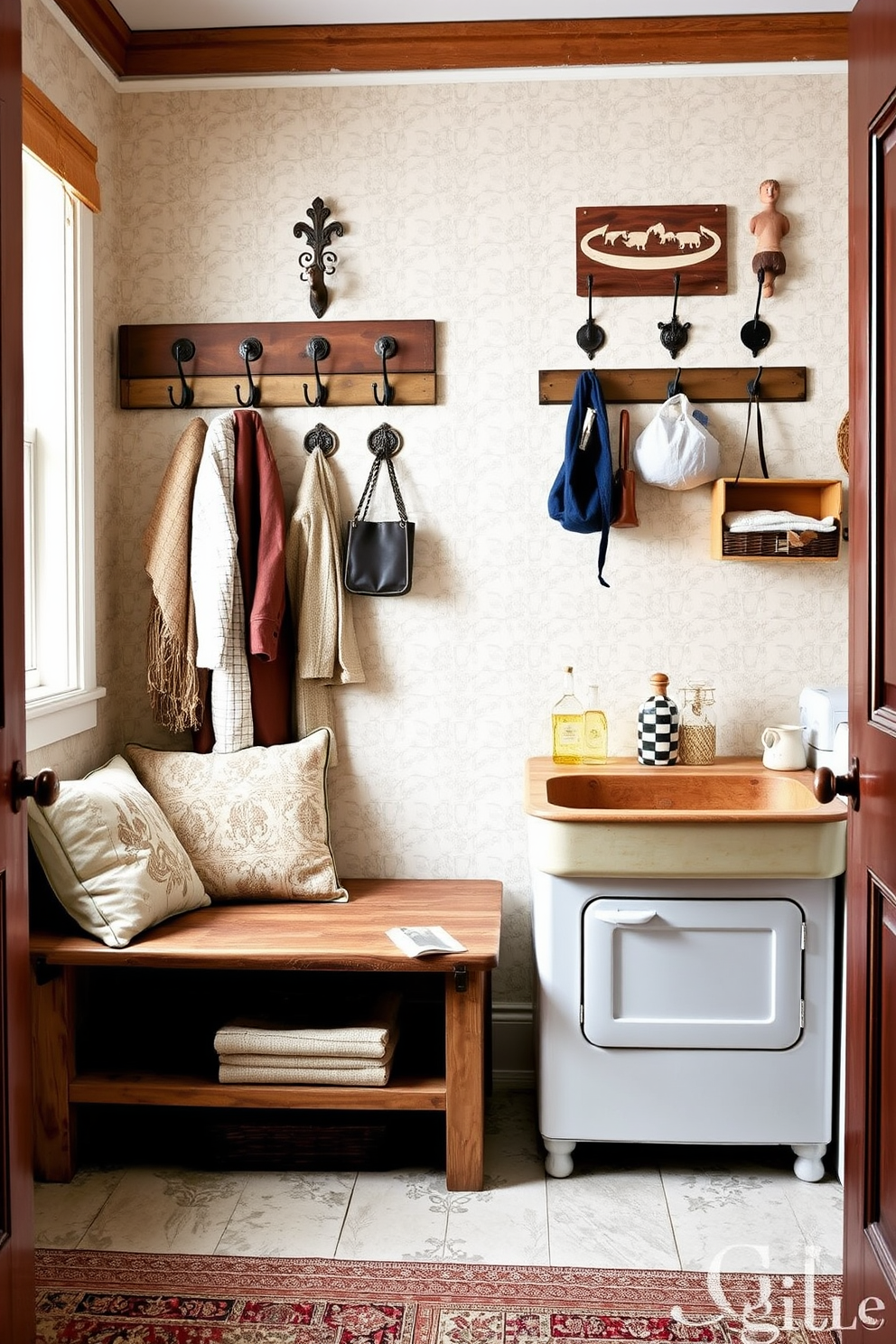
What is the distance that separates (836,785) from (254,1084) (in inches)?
57.9

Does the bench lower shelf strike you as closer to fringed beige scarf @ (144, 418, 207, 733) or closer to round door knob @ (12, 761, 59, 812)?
fringed beige scarf @ (144, 418, 207, 733)

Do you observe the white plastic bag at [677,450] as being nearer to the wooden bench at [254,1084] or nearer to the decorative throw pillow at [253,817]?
the decorative throw pillow at [253,817]

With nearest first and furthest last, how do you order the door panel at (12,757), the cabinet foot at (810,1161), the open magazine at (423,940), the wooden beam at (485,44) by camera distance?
the door panel at (12,757) < the open magazine at (423,940) < the cabinet foot at (810,1161) < the wooden beam at (485,44)

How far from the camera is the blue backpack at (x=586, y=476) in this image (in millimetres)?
2771

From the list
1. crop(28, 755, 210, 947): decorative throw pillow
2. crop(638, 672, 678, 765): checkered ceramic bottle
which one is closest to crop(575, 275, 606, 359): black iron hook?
crop(638, 672, 678, 765): checkered ceramic bottle

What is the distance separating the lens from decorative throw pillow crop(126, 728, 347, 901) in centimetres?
271

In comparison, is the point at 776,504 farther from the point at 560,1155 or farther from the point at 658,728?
the point at 560,1155

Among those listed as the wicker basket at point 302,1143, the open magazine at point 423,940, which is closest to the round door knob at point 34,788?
the open magazine at point 423,940

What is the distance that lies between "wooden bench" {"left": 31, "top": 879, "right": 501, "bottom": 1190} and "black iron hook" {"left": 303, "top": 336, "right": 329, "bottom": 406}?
135 centimetres

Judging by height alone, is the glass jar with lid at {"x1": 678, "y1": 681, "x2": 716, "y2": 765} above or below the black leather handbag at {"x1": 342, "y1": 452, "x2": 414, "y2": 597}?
below

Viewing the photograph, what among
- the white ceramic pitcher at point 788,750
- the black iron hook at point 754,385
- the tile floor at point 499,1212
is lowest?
the tile floor at point 499,1212

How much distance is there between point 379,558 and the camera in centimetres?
288

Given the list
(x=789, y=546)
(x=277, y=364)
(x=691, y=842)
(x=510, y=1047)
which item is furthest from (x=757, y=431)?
(x=510, y=1047)

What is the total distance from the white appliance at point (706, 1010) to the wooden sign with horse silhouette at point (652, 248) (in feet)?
4.98
